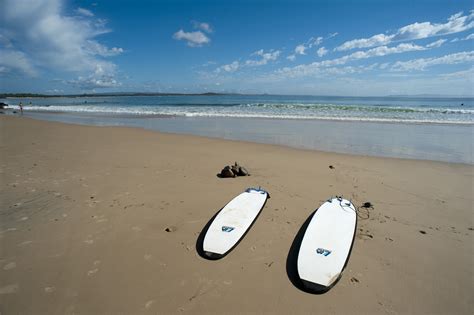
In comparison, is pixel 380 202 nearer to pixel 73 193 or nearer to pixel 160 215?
pixel 160 215

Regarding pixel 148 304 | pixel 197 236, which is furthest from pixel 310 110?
pixel 148 304

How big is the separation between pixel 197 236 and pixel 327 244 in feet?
6.14

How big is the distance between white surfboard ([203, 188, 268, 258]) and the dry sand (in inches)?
5.6

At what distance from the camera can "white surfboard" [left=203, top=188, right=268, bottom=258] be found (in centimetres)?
325

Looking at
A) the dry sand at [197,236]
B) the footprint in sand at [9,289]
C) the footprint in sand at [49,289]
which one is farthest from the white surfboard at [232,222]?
the footprint in sand at [9,289]

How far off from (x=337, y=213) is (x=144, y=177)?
445 cm

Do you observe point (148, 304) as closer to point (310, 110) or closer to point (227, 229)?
point (227, 229)

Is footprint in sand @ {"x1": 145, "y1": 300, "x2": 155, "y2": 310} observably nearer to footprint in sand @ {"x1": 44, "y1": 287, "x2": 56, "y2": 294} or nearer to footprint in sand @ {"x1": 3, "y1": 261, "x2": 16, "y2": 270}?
footprint in sand @ {"x1": 44, "y1": 287, "x2": 56, "y2": 294}

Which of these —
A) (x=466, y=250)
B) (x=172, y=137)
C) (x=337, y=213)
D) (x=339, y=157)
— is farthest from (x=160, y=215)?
(x=172, y=137)

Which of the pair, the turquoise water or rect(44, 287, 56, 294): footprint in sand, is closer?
rect(44, 287, 56, 294): footprint in sand

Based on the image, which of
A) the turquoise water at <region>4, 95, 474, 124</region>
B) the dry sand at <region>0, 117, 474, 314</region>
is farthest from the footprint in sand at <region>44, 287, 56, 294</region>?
the turquoise water at <region>4, 95, 474, 124</region>

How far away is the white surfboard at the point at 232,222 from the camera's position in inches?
128

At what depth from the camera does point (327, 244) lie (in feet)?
10.9

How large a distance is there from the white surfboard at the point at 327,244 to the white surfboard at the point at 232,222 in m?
0.92
